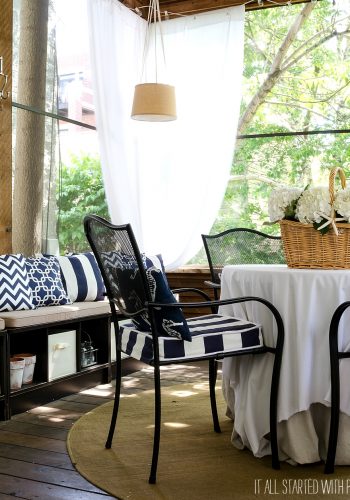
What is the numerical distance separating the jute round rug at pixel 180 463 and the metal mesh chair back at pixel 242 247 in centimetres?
81

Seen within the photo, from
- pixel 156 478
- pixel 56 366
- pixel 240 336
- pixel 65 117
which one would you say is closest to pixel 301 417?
pixel 240 336

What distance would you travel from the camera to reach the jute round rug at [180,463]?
2289mm

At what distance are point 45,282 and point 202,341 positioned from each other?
5.24 feet

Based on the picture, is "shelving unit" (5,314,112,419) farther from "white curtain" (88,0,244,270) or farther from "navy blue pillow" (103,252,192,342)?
"white curtain" (88,0,244,270)

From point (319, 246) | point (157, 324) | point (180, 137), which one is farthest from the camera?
point (180, 137)

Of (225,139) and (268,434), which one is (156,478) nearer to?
(268,434)

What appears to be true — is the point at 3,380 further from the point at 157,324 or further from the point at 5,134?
the point at 5,134

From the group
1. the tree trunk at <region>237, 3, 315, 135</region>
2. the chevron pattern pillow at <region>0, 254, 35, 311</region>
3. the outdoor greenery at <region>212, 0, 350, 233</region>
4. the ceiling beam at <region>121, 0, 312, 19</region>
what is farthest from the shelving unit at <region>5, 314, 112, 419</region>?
the ceiling beam at <region>121, 0, 312, 19</region>

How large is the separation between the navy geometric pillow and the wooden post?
27 cm

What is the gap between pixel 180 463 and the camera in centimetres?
258

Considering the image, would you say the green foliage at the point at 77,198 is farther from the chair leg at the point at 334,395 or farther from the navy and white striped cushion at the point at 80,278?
the chair leg at the point at 334,395

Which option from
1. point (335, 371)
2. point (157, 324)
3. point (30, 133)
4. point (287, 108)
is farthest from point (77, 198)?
point (335, 371)

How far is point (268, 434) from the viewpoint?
261 centimetres

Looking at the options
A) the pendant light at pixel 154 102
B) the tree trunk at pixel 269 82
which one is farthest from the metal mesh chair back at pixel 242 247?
the tree trunk at pixel 269 82
